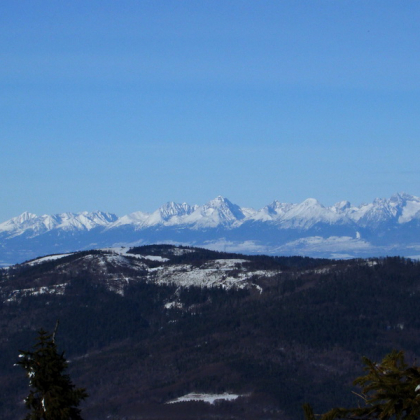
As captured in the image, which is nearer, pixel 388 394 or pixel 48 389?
pixel 388 394

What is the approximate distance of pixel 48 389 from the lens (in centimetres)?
3684

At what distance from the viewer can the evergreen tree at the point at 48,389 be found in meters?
36.1

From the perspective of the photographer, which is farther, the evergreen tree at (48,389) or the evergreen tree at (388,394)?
the evergreen tree at (48,389)

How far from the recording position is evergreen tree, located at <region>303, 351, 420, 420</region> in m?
24.4

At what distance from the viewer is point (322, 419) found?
2406 centimetres

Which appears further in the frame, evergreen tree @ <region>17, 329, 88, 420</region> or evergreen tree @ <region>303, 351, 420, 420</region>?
evergreen tree @ <region>17, 329, 88, 420</region>

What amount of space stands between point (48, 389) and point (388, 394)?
17980 millimetres

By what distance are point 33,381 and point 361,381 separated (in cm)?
1752

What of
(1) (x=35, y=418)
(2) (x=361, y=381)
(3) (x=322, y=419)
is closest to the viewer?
(3) (x=322, y=419)

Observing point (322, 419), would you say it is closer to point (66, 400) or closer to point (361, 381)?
point (361, 381)

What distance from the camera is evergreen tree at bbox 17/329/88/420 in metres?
36.1

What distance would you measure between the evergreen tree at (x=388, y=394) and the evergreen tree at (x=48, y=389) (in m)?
15.3

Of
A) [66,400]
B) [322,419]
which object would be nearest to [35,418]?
[66,400]

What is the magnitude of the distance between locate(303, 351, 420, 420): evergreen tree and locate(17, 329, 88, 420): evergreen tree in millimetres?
15334
